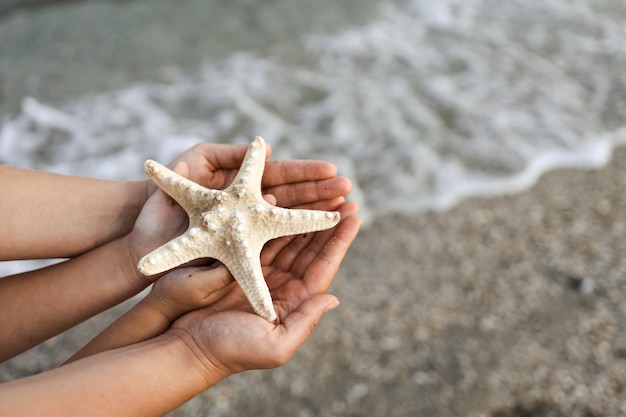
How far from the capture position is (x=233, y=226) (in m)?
2.09

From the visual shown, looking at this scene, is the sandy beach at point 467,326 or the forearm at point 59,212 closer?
the forearm at point 59,212

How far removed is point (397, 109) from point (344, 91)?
0.57m

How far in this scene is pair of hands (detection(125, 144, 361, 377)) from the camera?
6.17 feet

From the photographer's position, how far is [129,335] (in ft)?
6.94

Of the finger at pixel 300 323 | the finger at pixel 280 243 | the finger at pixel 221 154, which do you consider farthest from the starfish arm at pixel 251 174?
the finger at pixel 300 323

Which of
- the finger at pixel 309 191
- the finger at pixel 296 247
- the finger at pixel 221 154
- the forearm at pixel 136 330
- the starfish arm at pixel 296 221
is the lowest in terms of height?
the finger at pixel 296 247

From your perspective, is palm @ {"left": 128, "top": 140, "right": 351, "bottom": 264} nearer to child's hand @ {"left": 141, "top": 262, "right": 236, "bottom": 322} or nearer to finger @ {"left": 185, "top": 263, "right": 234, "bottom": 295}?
child's hand @ {"left": 141, "top": 262, "right": 236, "bottom": 322}

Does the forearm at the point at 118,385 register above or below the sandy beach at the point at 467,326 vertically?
above

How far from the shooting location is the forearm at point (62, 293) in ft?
7.62

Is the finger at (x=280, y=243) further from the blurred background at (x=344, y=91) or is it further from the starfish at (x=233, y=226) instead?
the blurred background at (x=344, y=91)

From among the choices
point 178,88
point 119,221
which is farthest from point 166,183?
point 178,88

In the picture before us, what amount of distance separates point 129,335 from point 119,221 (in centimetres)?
69

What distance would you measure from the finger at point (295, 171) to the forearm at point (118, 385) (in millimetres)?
839

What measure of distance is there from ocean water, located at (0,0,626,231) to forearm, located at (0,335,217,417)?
6.71 ft
